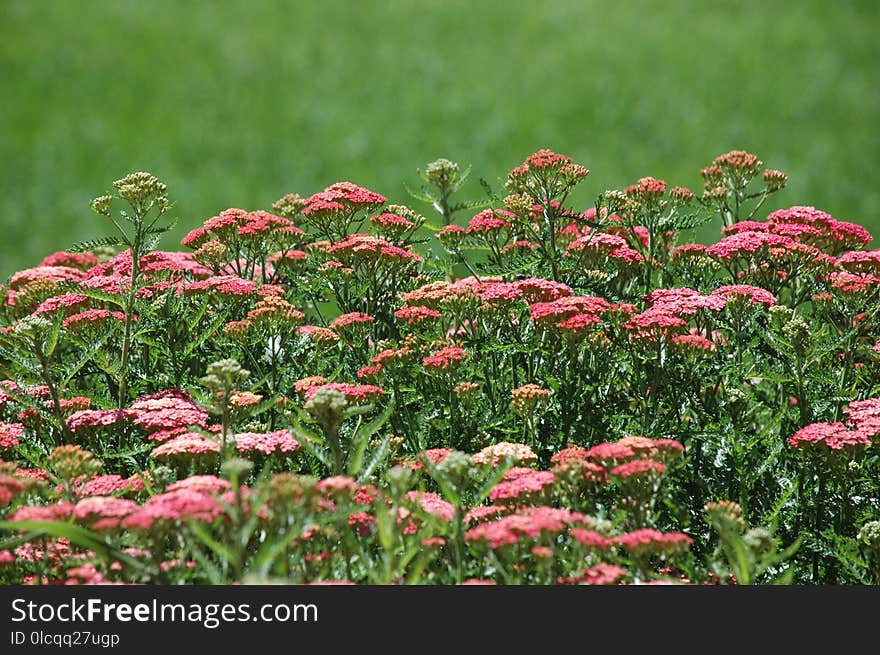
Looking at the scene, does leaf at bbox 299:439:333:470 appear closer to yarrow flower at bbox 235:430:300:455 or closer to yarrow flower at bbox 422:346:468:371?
yarrow flower at bbox 235:430:300:455

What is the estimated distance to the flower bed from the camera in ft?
8.74

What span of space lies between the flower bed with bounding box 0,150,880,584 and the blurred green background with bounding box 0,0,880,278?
29.9 feet

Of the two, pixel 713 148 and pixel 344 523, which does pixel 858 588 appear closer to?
pixel 344 523

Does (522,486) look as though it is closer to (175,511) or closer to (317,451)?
(317,451)

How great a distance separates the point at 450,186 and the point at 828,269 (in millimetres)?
1810

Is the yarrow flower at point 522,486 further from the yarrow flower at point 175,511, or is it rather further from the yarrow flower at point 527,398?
the yarrow flower at point 175,511

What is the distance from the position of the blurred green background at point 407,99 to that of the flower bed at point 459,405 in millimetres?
9124

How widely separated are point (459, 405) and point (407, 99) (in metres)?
14.2

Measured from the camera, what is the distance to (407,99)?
57.2 feet

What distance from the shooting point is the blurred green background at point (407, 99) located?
583 inches

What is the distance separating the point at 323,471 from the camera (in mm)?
3529

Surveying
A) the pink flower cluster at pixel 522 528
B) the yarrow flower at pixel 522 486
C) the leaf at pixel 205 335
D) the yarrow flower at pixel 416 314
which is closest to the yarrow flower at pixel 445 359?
the yarrow flower at pixel 416 314

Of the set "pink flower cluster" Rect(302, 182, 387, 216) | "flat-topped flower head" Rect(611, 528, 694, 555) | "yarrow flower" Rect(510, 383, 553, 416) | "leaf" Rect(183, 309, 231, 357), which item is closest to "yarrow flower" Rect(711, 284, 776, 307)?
"yarrow flower" Rect(510, 383, 553, 416)

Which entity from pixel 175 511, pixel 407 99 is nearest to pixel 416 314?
pixel 175 511
